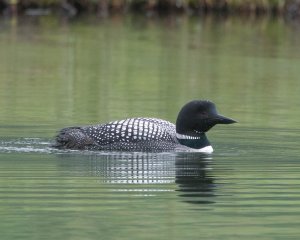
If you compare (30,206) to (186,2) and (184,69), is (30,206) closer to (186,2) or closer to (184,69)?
(184,69)

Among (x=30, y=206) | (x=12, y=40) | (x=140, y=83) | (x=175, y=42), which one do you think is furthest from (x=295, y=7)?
(x=30, y=206)

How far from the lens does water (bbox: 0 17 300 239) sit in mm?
9539

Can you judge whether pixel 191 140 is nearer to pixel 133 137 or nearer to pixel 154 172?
pixel 133 137

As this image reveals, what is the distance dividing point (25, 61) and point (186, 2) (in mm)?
14082

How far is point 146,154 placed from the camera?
13148 millimetres

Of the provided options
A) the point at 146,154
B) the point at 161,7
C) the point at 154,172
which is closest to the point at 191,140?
the point at 146,154

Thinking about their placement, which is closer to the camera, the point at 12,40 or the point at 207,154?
the point at 207,154

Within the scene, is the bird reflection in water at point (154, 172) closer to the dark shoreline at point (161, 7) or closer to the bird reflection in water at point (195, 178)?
the bird reflection in water at point (195, 178)

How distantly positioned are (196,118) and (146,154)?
63 centimetres

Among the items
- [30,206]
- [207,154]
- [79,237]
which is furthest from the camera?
[207,154]

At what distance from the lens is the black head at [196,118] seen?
13.4 meters

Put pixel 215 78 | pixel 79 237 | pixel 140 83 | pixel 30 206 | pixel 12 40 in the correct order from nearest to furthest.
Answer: pixel 79 237
pixel 30 206
pixel 140 83
pixel 215 78
pixel 12 40

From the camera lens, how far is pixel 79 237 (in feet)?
28.9

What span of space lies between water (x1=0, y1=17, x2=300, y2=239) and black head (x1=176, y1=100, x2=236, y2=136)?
259mm
